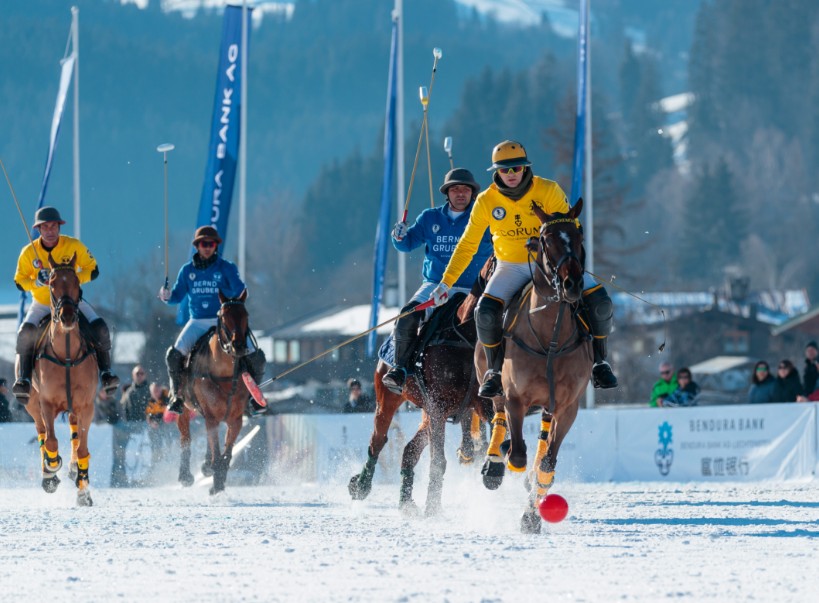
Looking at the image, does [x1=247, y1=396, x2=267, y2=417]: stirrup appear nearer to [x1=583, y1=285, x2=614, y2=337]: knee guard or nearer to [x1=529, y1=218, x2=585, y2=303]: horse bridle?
[x1=583, y1=285, x2=614, y2=337]: knee guard

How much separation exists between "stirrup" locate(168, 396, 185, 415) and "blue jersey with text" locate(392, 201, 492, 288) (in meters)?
4.39

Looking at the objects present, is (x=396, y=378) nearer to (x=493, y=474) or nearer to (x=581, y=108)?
(x=493, y=474)

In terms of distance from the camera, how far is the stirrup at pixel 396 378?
1214 cm

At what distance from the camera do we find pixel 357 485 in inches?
506

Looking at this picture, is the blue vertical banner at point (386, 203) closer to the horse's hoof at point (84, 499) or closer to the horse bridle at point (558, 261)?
the horse's hoof at point (84, 499)

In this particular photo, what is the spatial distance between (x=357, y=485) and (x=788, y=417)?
7184 mm

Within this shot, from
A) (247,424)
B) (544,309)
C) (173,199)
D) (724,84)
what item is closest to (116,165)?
(173,199)

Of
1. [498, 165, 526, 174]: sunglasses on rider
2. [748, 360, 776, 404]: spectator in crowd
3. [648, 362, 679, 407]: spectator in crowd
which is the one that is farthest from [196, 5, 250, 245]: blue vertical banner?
[498, 165, 526, 174]: sunglasses on rider

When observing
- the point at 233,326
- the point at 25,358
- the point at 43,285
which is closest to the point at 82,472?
the point at 25,358

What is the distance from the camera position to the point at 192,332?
1602cm

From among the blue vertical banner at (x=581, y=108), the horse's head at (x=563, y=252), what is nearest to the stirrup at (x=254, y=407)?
the horse's head at (x=563, y=252)

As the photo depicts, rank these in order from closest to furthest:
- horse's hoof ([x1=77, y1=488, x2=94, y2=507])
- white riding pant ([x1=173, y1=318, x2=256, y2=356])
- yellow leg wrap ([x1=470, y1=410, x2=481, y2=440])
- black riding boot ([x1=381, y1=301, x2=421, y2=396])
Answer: black riding boot ([x1=381, y1=301, x2=421, y2=396])
yellow leg wrap ([x1=470, y1=410, x2=481, y2=440])
horse's hoof ([x1=77, y1=488, x2=94, y2=507])
white riding pant ([x1=173, y1=318, x2=256, y2=356])

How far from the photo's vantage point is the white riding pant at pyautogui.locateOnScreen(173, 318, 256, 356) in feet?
52.2

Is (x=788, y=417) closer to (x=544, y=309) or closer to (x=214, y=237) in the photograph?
(x=214, y=237)
